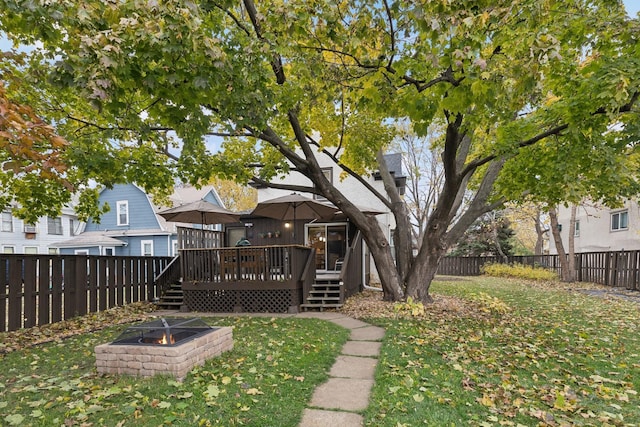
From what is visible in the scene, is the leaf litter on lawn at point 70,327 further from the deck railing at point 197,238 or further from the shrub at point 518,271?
the shrub at point 518,271

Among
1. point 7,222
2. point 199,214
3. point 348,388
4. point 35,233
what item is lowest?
point 348,388

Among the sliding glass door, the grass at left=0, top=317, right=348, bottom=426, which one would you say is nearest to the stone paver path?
the grass at left=0, top=317, right=348, bottom=426

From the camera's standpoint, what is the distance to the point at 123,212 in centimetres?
2086

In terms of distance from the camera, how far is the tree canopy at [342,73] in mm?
3796

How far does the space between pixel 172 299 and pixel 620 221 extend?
71.4 ft

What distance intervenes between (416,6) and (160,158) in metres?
7.52

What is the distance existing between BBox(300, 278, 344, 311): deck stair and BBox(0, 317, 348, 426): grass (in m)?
3.67

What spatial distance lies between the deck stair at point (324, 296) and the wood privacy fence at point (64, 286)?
5029mm

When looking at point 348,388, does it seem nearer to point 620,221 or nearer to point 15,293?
point 15,293

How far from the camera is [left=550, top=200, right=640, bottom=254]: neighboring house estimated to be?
17234 mm

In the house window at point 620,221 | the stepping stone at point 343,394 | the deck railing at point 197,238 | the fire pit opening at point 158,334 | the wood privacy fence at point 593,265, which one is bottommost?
the wood privacy fence at point 593,265

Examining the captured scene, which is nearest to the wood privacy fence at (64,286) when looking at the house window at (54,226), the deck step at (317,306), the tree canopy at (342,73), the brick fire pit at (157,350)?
the tree canopy at (342,73)

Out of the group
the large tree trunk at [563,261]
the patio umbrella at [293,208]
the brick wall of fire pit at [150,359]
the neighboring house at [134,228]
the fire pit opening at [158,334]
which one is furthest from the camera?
the neighboring house at [134,228]

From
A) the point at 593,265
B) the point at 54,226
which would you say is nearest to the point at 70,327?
the point at 54,226
